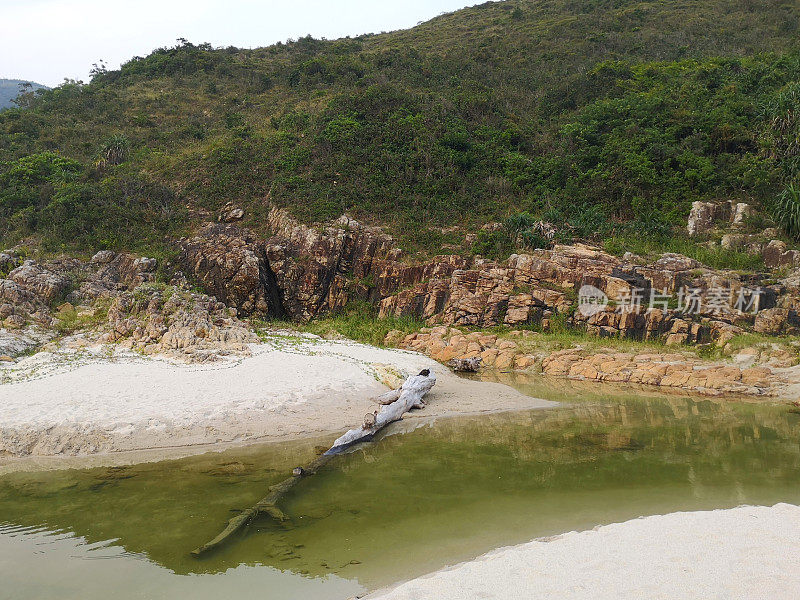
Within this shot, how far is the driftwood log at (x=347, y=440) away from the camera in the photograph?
781cm

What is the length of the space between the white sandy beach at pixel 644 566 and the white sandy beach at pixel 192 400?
7327 mm

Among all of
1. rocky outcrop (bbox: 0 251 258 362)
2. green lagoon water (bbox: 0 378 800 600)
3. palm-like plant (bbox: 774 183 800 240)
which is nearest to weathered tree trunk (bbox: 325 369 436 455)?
green lagoon water (bbox: 0 378 800 600)

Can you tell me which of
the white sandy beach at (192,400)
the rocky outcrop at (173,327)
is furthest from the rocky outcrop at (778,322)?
the rocky outcrop at (173,327)

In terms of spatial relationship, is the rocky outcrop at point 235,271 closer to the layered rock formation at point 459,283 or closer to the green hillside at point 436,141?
the layered rock formation at point 459,283

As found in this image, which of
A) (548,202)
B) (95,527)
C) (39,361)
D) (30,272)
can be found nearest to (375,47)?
(548,202)

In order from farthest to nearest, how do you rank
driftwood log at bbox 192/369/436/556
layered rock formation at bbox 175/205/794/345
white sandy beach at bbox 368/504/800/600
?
layered rock formation at bbox 175/205/794/345 → driftwood log at bbox 192/369/436/556 → white sandy beach at bbox 368/504/800/600

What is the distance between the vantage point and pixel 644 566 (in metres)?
5.78

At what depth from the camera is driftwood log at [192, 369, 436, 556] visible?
25.6 feet

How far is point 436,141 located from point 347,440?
91.8 ft


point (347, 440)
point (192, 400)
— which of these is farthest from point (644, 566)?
point (192, 400)

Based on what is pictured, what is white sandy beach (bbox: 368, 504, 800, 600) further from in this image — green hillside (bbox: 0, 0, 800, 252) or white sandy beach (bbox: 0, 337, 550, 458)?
green hillside (bbox: 0, 0, 800, 252)

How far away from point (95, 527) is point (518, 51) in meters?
57.9

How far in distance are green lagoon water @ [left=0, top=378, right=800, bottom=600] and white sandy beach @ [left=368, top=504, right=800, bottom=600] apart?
89 centimetres

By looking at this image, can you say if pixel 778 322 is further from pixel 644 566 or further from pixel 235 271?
pixel 235 271
